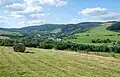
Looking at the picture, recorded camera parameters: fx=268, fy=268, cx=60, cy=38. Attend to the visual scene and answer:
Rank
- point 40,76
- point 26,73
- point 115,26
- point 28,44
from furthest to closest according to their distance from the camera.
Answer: point 115,26, point 28,44, point 26,73, point 40,76

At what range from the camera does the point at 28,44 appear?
220ft

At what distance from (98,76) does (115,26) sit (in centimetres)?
16757

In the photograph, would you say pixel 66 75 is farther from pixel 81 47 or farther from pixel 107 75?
pixel 81 47

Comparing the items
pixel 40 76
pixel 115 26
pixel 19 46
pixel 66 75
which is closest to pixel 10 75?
pixel 40 76

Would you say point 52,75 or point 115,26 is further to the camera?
point 115,26

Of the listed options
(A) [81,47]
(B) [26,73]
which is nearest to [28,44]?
(A) [81,47]

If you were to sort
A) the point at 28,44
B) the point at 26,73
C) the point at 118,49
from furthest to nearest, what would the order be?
the point at 118,49
the point at 28,44
the point at 26,73

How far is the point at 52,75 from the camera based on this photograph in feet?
55.7

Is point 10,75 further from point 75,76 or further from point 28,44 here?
point 28,44

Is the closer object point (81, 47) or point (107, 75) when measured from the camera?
point (107, 75)

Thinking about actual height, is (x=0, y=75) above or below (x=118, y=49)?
above

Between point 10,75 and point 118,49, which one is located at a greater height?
point 10,75

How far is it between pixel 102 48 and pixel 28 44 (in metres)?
23.3

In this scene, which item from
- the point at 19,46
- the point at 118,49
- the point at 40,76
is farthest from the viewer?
the point at 118,49
